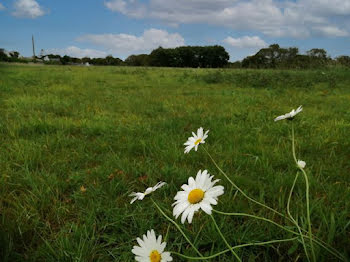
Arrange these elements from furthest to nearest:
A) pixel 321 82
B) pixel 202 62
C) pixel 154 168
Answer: pixel 202 62
pixel 321 82
pixel 154 168

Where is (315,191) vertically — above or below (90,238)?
above

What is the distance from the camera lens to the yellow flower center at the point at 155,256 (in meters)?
1.02

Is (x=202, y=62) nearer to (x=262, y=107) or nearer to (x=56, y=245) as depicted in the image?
(x=262, y=107)

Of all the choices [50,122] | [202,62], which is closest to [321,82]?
[50,122]

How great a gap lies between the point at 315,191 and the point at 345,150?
1219 mm

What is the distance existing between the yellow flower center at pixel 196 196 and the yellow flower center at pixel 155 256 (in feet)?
0.76

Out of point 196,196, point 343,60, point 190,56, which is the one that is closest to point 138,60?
point 190,56

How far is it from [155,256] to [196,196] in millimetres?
271

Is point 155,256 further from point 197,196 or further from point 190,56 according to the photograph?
point 190,56

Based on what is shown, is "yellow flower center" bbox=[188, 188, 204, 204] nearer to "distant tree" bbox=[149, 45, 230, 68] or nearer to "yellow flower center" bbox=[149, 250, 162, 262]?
"yellow flower center" bbox=[149, 250, 162, 262]

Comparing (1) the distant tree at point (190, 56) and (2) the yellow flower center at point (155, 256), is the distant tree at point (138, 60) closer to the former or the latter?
(1) the distant tree at point (190, 56)

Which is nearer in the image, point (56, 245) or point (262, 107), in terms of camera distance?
point (56, 245)

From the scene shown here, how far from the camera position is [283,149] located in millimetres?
2916

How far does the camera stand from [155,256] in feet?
3.36
